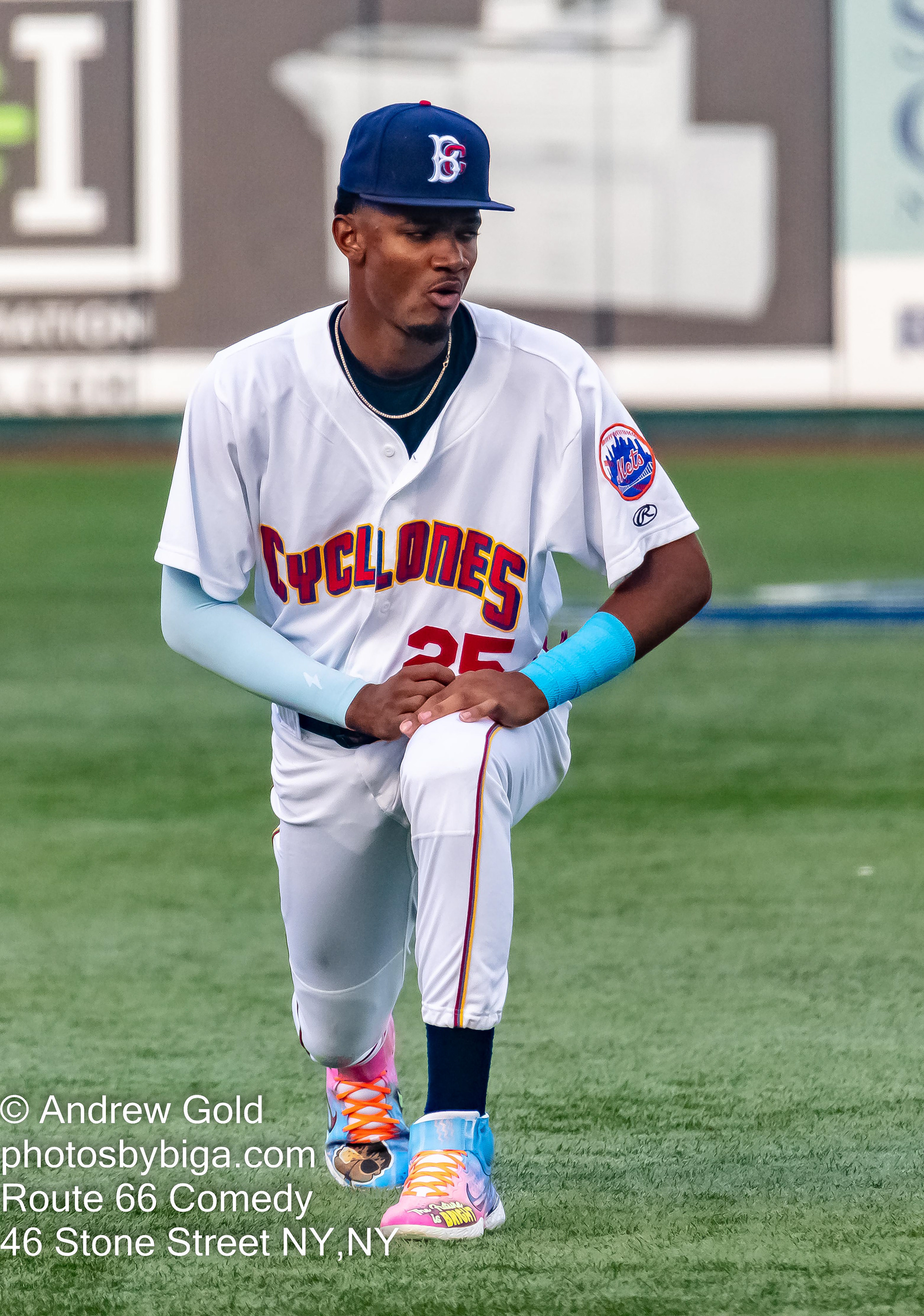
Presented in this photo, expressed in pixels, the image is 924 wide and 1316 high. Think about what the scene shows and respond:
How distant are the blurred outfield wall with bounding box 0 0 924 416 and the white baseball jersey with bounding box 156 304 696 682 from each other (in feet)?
58.8

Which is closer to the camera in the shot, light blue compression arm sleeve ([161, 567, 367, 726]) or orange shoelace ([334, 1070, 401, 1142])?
light blue compression arm sleeve ([161, 567, 367, 726])

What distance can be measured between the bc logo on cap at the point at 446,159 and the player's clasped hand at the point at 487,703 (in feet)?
2.10

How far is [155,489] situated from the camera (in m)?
15.5

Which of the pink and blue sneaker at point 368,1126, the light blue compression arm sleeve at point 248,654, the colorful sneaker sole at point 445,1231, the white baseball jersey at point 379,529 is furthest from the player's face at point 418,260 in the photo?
the colorful sneaker sole at point 445,1231

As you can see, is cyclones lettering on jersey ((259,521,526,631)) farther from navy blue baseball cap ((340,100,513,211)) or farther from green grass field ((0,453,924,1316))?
green grass field ((0,453,924,1316))

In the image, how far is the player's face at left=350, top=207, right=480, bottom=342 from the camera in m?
2.77

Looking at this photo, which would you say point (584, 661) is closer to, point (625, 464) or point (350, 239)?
point (625, 464)

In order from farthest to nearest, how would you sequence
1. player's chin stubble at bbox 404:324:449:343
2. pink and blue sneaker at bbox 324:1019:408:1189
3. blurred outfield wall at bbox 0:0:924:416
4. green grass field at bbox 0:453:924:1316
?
blurred outfield wall at bbox 0:0:924:416, pink and blue sneaker at bbox 324:1019:408:1189, player's chin stubble at bbox 404:324:449:343, green grass field at bbox 0:453:924:1316

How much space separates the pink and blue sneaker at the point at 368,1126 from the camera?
2.95 m

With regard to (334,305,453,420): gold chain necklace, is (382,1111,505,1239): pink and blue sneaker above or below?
below

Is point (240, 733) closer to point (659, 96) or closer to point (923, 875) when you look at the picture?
point (923, 875)

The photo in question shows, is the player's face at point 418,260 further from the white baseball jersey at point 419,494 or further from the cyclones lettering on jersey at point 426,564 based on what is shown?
the cyclones lettering on jersey at point 426,564

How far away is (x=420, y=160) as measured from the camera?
2717mm

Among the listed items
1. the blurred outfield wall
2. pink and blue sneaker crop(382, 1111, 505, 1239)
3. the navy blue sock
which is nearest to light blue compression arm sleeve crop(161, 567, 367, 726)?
the navy blue sock
